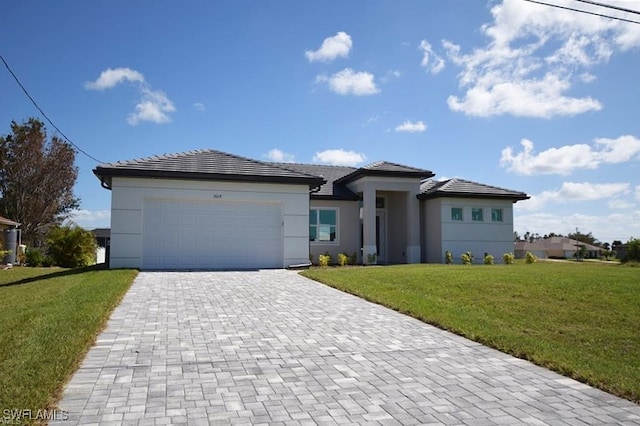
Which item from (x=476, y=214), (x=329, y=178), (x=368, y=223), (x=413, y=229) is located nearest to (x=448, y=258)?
(x=413, y=229)

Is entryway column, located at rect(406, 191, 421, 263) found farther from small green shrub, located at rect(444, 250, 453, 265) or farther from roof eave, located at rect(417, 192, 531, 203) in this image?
small green shrub, located at rect(444, 250, 453, 265)

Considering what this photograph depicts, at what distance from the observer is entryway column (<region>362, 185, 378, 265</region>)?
69.5 ft

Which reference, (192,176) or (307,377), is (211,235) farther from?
(307,377)

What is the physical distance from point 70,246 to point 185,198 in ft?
27.4

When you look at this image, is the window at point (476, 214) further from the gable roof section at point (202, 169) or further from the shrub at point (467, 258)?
the gable roof section at point (202, 169)

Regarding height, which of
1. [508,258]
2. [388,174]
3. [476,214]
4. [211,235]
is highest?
[388,174]

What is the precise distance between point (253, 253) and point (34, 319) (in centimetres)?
978

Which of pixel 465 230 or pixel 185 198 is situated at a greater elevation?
pixel 185 198

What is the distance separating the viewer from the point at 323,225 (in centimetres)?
2200

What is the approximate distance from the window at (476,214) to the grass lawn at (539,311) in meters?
9.12

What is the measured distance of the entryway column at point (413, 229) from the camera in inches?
867

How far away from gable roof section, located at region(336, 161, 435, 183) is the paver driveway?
13.4 m

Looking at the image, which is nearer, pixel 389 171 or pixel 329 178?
pixel 389 171

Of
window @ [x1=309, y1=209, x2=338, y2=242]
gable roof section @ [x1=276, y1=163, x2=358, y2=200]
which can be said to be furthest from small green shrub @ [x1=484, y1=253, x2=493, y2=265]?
window @ [x1=309, y1=209, x2=338, y2=242]
